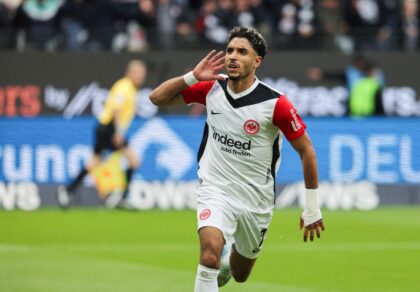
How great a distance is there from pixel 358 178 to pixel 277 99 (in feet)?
33.7

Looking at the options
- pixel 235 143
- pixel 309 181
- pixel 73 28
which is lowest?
pixel 309 181

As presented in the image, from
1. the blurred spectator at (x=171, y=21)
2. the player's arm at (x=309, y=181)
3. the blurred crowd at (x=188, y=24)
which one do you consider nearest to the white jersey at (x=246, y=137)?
the player's arm at (x=309, y=181)

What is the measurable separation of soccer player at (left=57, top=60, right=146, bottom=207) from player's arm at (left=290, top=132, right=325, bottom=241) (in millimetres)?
9600

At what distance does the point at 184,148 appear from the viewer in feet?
63.6

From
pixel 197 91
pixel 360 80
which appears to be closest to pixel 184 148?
pixel 360 80

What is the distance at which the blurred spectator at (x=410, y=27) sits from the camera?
22781 millimetres

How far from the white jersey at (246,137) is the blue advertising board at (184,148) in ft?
31.6

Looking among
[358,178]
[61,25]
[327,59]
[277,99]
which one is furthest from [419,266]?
[61,25]

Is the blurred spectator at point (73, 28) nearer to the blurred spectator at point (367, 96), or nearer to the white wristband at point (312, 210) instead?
the blurred spectator at point (367, 96)

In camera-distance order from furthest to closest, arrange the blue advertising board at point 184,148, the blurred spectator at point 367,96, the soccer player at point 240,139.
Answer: the blurred spectator at point 367,96
the blue advertising board at point 184,148
the soccer player at point 240,139

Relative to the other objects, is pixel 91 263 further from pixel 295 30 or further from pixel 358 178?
pixel 295 30

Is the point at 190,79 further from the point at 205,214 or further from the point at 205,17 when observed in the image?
the point at 205,17

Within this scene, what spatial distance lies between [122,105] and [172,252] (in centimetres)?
552

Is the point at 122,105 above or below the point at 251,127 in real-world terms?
below
